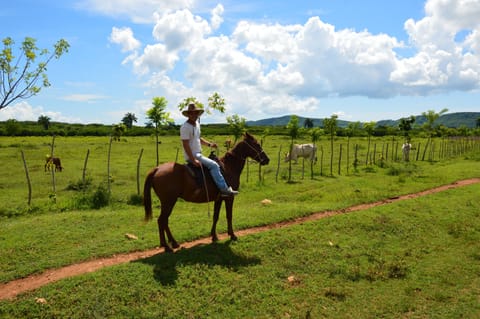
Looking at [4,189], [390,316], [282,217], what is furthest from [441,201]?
[4,189]

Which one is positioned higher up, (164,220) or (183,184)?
(183,184)

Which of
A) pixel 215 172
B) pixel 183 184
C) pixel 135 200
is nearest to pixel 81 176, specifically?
pixel 135 200

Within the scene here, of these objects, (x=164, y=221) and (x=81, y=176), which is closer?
(x=164, y=221)

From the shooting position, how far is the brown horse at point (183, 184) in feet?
24.9

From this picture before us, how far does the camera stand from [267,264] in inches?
307

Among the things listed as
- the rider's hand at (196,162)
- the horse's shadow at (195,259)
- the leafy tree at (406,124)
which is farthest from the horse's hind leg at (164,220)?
the leafy tree at (406,124)

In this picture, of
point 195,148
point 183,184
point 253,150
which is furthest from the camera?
point 253,150

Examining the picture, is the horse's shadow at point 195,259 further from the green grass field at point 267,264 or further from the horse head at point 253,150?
the horse head at point 253,150

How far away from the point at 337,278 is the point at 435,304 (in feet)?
6.25

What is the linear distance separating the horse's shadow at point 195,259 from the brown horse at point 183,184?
1.46ft

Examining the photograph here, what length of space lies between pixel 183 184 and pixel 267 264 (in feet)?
8.69

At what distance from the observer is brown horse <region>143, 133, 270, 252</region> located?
760 centimetres

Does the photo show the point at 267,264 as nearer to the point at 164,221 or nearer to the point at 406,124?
the point at 164,221

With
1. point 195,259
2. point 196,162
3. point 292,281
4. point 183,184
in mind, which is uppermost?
point 196,162
